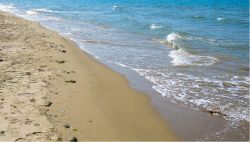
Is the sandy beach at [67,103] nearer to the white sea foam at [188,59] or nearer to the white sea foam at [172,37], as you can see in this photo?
the white sea foam at [188,59]

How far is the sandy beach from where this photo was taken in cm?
777

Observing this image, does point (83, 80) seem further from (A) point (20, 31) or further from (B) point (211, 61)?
(A) point (20, 31)

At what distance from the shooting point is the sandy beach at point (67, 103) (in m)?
7.77

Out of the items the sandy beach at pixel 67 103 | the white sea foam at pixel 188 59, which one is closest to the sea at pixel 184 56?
the white sea foam at pixel 188 59

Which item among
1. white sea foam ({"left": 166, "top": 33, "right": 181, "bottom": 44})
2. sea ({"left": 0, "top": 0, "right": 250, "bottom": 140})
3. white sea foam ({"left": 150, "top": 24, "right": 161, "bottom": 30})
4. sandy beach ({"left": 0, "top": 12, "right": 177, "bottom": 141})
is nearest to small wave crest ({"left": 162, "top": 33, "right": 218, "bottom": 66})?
sea ({"left": 0, "top": 0, "right": 250, "bottom": 140})

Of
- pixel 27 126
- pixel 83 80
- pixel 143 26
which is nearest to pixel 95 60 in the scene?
pixel 83 80

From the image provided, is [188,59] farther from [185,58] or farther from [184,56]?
[184,56]

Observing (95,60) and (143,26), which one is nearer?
(95,60)

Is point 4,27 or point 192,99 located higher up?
point 4,27

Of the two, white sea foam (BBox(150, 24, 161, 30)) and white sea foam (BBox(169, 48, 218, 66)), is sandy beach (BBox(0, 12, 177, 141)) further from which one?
white sea foam (BBox(150, 24, 161, 30))

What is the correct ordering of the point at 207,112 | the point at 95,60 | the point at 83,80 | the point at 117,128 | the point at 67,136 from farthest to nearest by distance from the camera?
1. the point at 95,60
2. the point at 83,80
3. the point at 207,112
4. the point at 117,128
5. the point at 67,136

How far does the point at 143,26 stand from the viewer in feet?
90.9

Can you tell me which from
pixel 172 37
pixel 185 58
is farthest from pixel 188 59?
pixel 172 37

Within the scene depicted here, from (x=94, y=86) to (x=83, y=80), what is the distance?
55cm
